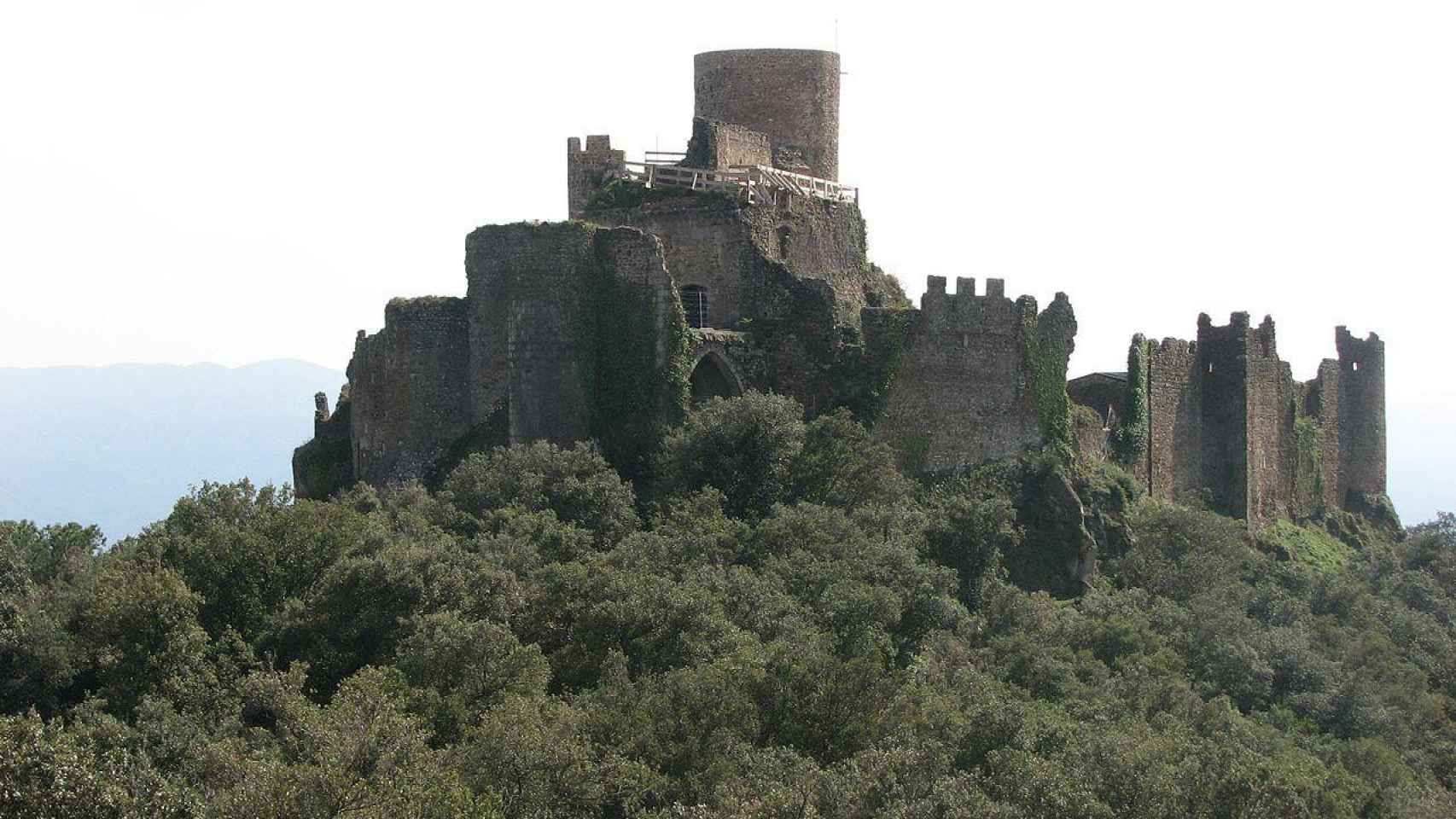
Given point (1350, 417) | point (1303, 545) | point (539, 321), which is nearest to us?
point (539, 321)

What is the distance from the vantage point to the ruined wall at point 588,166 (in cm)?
5309

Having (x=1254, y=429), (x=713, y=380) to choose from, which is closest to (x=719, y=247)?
(x=713, y=380)

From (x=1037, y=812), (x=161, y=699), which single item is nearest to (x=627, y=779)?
(x=1037, y=812)

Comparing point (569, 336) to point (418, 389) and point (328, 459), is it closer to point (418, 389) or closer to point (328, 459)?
point (418, 389)

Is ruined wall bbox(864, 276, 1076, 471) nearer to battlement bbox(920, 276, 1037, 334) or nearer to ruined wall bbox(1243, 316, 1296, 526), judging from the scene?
battlement bbox(920, 276, 1037, 334)

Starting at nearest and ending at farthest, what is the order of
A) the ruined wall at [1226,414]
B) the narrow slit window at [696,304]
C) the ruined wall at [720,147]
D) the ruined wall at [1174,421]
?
the narrow slit window at [696,304], the ruined wall at [720,147], the ruined wall at [1174,421], the ruined wall at [1226,414]

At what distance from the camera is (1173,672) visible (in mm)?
44438

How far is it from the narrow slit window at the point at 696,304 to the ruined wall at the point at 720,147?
3120 mm

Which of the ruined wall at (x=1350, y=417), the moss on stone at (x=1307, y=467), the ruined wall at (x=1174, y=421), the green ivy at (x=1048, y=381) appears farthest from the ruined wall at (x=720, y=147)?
the ruined wall at (x=1350, y=417)

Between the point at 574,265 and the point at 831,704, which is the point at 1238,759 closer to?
the point at 831,704

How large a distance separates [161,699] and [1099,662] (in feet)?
56.1

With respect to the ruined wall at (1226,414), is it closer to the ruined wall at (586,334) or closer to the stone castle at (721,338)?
the stone castle at (721,338)

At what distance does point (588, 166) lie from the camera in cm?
5322

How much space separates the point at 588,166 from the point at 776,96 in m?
6.26
